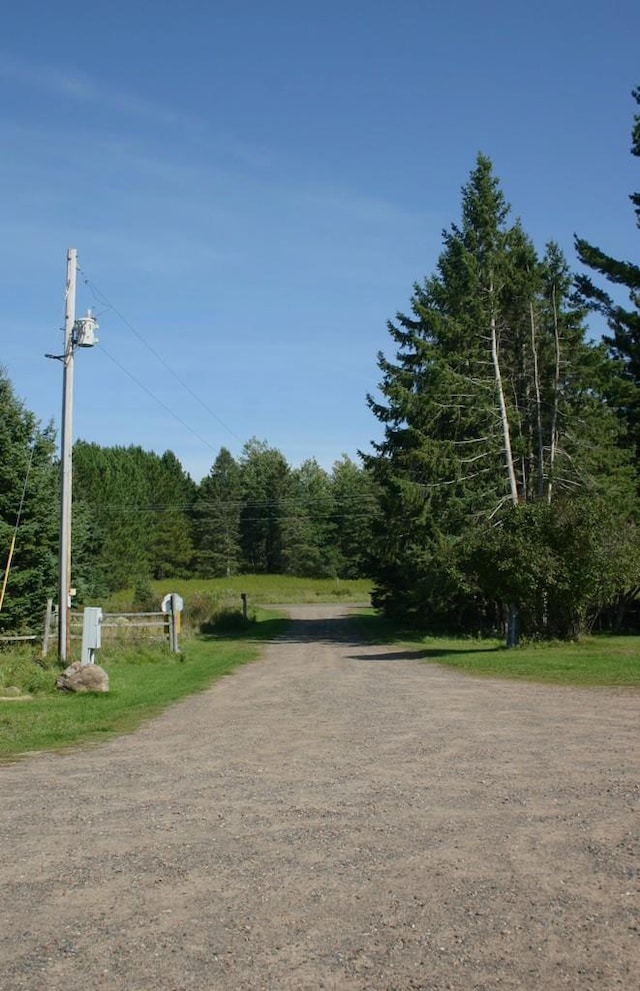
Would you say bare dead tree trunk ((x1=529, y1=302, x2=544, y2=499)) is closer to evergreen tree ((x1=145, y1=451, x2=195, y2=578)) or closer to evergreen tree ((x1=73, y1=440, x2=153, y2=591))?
evergreen tree ((x1=73, y1=440, x2=153, y2=591))

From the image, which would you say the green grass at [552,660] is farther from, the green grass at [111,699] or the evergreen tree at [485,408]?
the green grass at [111,699]

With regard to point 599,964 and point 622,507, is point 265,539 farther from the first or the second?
point 599,964

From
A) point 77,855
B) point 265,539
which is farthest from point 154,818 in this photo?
point 265,539

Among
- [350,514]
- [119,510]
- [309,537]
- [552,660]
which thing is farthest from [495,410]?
[309,537]

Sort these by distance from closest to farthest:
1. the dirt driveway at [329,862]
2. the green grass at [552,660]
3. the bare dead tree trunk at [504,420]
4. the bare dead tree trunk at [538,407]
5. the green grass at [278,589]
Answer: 1. the dirt driveway at [329,862]
2. the green grass at [552,660]
3. the bare dead tree trunk at [504,420]
4. the bare dead tree trunk at [538,407]
5. the green grass at [278,589]

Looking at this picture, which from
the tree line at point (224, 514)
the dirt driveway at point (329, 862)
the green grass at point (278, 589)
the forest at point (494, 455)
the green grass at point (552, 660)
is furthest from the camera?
the tree line at point (224, 514)

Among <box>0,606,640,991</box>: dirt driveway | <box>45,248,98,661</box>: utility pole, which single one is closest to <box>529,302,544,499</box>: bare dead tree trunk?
<box>45,248,98,661</box>: utility pole

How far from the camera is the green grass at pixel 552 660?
18312mm

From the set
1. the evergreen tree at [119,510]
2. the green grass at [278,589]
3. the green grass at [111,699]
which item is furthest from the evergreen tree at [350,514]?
the green grass at [111,699]

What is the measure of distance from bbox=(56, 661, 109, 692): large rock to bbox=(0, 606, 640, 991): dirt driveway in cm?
529

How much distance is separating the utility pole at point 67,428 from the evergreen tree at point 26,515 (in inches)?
520

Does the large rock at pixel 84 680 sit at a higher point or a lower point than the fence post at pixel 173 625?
lower

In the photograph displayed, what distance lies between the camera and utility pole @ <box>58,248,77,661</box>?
771 inches

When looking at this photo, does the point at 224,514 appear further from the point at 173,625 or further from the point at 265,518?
the point at 173,625
